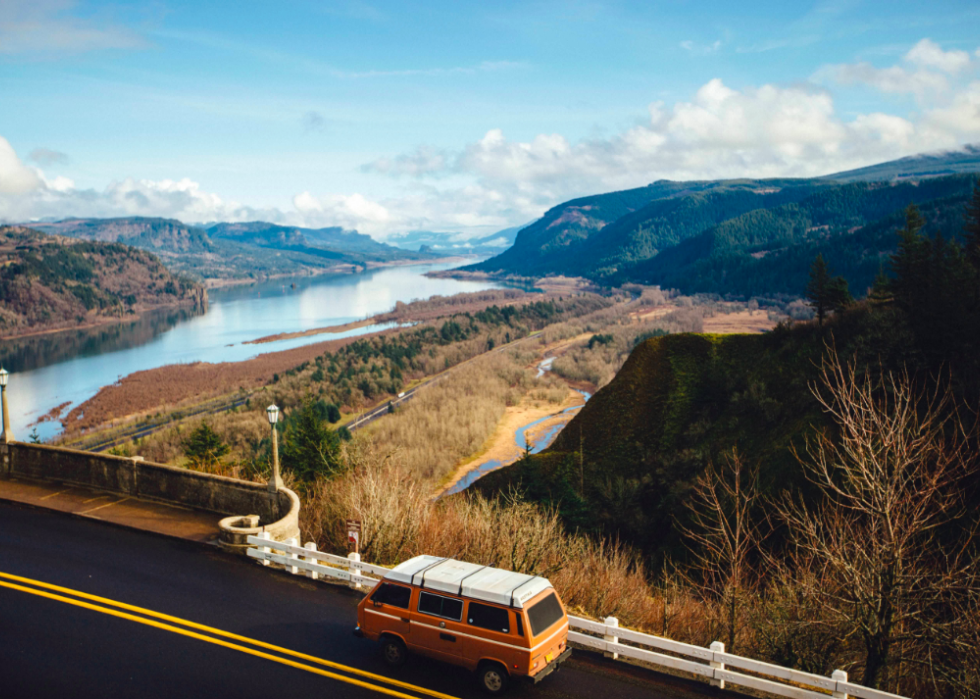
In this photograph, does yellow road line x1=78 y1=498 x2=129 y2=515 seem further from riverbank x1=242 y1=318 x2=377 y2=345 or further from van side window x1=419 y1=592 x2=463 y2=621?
riverbank x1=242 y1=318 x2=377 y2=345

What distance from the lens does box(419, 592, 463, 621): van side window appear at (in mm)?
11703

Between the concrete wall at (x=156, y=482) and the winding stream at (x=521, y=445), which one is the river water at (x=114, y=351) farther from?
the concrete wall at (x=156, y=482)

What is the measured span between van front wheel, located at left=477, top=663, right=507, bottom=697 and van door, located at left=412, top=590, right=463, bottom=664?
51 cm

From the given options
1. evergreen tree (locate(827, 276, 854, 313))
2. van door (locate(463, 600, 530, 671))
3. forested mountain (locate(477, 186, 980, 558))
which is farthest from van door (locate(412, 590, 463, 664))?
evergreen tree (locate(827, 276, 854, 313))

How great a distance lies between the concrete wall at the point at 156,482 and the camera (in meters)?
19.3

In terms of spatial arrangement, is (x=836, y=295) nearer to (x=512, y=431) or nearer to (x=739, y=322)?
(x=512, y=431)

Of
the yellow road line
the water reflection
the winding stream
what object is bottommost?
the winding stream

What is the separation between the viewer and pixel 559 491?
36844 mm

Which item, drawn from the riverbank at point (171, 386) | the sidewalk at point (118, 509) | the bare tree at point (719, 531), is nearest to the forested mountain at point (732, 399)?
the bare tree at point (719, 531)

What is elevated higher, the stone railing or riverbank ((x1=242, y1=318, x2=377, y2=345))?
the stone railing

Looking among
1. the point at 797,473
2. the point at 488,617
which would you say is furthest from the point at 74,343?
the point at 488,617

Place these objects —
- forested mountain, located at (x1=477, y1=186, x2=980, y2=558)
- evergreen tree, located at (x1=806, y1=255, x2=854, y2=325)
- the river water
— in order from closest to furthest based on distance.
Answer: forested mountain, located at (x1=477, y1=186, x2=980, y2=558), evergreen tree, located at (x1=806, y1=255, x2=854, y2=325), the river water

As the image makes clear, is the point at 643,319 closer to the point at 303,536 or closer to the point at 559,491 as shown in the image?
the point at 559,491

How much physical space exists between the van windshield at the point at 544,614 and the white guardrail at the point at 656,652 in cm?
154
